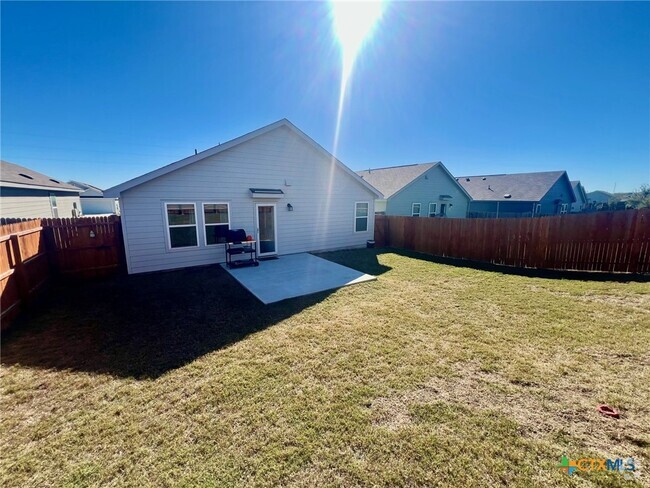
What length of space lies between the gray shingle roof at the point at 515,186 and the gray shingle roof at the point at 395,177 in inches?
442

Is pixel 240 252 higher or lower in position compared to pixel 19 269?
lower

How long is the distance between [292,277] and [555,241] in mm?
8559

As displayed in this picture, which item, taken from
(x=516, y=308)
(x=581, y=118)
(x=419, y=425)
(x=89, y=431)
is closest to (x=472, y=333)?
(x=516, y=308)

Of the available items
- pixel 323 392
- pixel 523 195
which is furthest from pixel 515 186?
pixel 323 392

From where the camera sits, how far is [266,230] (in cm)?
991

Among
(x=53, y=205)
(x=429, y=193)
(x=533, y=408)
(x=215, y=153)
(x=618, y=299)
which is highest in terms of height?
(x=215, y=153)

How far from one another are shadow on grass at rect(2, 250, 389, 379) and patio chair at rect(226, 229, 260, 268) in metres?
1.54

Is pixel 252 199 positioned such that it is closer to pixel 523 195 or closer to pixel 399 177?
pixel 399 177

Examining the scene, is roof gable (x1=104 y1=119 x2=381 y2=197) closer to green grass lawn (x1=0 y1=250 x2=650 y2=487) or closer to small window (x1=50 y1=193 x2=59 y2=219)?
green grass lawn (x1=0 y1=250 x2=650 y2=487)

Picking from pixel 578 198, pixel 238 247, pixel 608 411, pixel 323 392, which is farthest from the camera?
pixel 578 198

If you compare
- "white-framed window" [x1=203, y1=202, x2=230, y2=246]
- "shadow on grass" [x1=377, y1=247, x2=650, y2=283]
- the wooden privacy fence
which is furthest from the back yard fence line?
the wooden privacy fence

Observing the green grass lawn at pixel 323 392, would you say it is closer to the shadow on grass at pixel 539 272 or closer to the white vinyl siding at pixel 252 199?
the shadow on grass at pixel 539 272

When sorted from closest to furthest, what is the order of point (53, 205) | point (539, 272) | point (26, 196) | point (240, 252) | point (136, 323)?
point (136, 323)
point (539, 272)
point (240, 252)
point (26, 196)
point (53, 205)

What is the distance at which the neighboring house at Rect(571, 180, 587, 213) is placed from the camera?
29.3 metres
